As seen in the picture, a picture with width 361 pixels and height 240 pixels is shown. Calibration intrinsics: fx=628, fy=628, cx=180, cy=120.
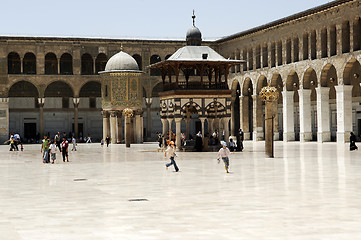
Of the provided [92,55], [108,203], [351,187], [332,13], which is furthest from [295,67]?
[108,203]

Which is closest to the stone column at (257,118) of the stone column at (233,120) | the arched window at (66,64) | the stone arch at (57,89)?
the stone column at (233,120)

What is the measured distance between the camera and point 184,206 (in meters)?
11.7

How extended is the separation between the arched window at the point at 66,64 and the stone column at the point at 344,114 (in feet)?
94.8

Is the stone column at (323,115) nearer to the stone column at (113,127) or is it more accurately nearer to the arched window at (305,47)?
the arched window at (305,47)

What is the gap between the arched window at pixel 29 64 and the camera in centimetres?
6153

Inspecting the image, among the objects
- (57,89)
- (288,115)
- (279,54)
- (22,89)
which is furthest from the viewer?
(57,89)

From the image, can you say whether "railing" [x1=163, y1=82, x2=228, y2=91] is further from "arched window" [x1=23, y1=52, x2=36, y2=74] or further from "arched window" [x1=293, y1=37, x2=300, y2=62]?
"arched window" [x1=23, y1=52, x2=36, y2=74]

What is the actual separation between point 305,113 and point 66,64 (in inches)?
1014

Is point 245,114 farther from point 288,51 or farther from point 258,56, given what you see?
point 288,51

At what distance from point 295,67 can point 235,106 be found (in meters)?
15.2

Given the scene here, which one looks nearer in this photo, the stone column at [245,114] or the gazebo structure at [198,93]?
the gazebo structure at [198,93]

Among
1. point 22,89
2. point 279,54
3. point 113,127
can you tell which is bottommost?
point 113,127

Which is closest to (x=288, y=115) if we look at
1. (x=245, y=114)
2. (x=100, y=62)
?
(x=245, y=114)

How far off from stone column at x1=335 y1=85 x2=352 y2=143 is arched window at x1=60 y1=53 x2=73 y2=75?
94.8ft
